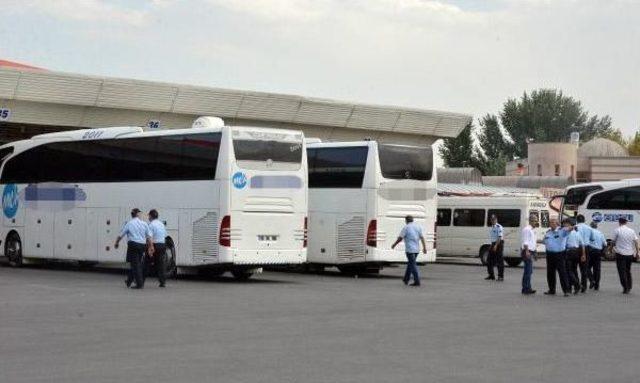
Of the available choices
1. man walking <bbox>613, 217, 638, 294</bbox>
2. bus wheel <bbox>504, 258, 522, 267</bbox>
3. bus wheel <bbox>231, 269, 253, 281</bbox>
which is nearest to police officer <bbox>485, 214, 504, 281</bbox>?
man walking <bbox>613, 217, 638, 294</bbox>

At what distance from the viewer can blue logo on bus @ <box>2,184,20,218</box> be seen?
33.7m

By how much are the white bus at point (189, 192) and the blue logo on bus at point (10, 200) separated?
149cm

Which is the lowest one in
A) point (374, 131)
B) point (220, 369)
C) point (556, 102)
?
point (220, 369)

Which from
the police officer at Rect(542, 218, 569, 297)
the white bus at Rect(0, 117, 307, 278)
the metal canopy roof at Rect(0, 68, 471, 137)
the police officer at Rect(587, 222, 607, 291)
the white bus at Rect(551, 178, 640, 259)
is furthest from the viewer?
the white bus at Rect(551, 178, 640, 259)

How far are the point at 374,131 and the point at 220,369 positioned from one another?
41.2 meters

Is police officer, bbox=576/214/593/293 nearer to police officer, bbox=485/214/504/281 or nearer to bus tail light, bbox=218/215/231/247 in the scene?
police officer, bbox=485/214/504/281

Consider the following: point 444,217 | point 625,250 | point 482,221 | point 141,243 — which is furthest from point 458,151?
point 141,243

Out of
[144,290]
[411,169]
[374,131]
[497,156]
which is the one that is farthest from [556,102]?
[144,290]

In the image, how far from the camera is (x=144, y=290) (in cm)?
2461

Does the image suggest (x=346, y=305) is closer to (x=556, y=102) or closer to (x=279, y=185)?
(x=279, y=185)

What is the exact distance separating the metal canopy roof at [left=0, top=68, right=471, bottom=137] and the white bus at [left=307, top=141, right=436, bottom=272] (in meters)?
12.6

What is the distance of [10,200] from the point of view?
111 ft

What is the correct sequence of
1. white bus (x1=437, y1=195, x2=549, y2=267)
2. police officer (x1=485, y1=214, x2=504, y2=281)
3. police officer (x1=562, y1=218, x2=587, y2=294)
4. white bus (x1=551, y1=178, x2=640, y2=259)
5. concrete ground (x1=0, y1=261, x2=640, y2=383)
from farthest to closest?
white bus (x1=551, y1=178, x2=640, y2=259) → white bus (x1=437, y1=195, x2=549, y2=267) → police officer (x1=485, y1=214, x2=504, y2=281) → police officer (x1=562, y1=218, x2=587, y2=294) → concrete ground (x1=0, y1=261, x2=640, y2=383)

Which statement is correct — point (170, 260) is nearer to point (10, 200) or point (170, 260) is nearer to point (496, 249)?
point (10, 200)
